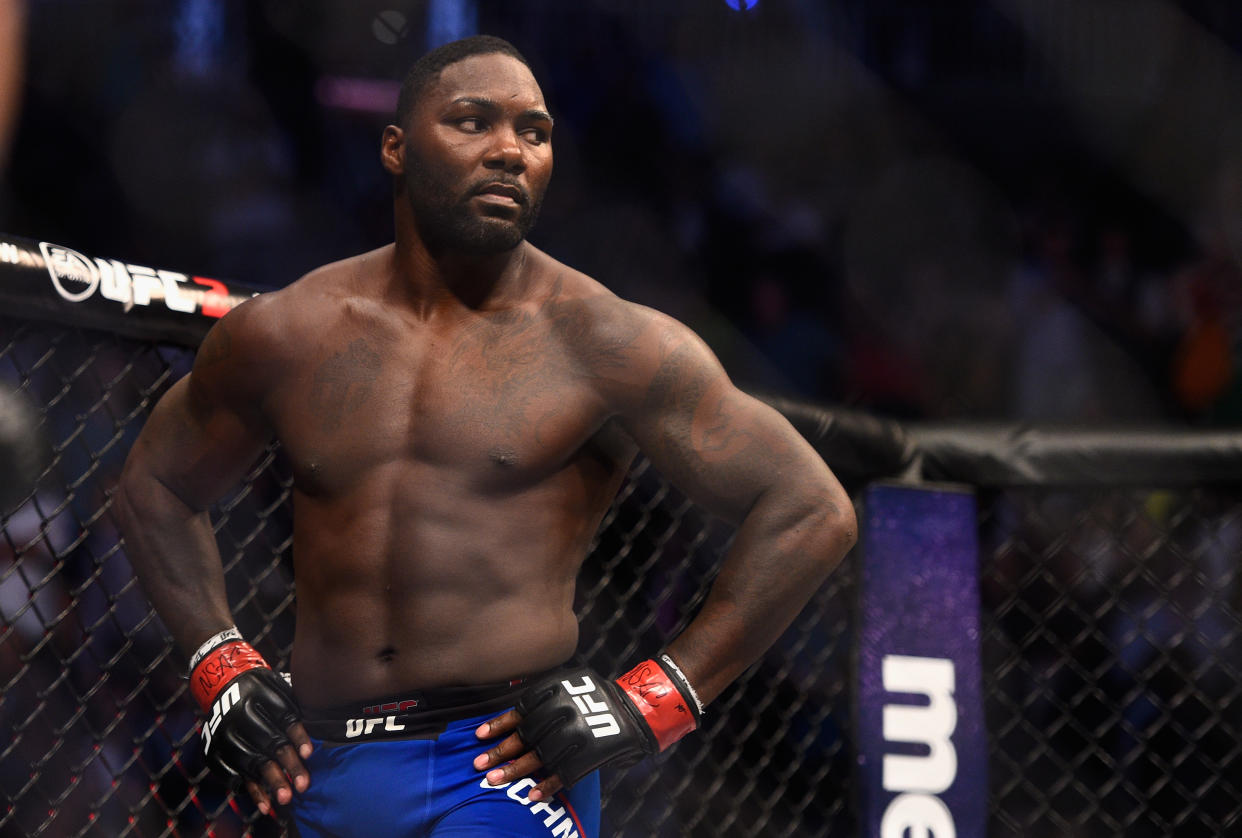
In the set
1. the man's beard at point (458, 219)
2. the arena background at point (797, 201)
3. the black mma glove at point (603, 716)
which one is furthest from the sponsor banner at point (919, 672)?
the arena background at point (797, 201)

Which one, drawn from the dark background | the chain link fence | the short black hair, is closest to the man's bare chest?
the short black hair

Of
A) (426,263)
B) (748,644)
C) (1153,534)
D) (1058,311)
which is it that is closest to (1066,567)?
(1153,534)

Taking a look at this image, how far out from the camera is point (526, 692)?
1.57m

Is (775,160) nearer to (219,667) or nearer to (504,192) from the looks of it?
(504,192)

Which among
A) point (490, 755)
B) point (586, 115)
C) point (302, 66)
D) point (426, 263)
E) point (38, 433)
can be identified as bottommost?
Result: point (586, 115)

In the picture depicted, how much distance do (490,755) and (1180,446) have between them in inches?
54.9

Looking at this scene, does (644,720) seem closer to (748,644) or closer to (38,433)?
(748,644)

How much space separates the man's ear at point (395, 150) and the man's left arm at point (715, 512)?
472 mm

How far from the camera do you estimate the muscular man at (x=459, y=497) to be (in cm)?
Result: 160

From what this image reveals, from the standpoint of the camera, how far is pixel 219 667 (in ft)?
5.66

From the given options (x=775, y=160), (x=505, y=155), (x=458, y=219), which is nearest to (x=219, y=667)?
(x=458, y=219)

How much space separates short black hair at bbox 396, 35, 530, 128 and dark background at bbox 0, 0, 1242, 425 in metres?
2.75

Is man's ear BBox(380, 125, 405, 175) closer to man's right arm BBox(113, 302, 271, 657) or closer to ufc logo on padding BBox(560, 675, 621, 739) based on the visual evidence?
man's right arm BBox(113, 302, 271, 657)

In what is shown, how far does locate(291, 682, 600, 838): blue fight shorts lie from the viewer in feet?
5.16
